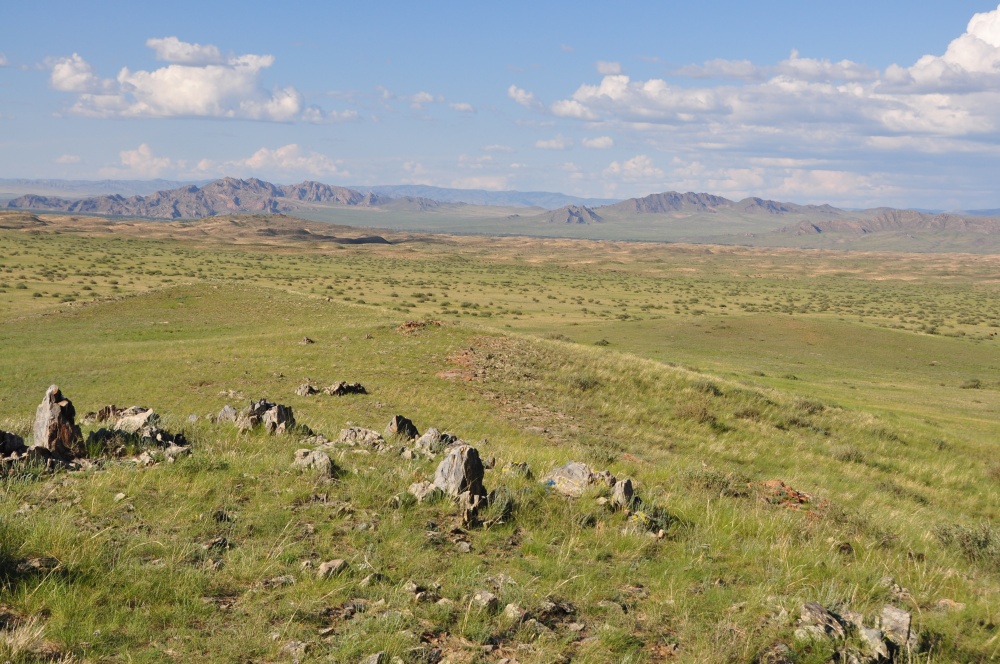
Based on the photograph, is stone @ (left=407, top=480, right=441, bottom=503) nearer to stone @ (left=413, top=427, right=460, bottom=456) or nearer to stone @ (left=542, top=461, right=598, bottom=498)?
stone @ (left=542, top=461, right=598, bottom=498)

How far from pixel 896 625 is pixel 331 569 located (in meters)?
4.92

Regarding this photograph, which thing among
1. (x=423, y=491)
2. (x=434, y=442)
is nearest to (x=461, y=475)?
(x=423, y=491)

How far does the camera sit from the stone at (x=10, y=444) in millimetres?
7934

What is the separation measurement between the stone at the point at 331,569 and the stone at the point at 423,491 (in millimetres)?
1771

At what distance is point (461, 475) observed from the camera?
8234 millimetres

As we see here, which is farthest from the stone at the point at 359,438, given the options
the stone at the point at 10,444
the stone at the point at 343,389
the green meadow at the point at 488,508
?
the stone at the point at 343,389

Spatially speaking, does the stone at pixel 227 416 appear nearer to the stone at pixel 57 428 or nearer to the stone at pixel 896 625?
the stone at pixel 57 428

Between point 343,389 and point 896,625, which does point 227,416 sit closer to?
point 343,389

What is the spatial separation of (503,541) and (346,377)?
16132 mm

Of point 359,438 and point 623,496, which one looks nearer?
point 623,496

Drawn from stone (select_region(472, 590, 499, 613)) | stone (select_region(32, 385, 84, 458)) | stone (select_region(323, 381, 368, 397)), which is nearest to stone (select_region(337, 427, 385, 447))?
stone (select_region(32, 385, 84, 458))

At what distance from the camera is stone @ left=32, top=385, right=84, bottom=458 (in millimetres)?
8625

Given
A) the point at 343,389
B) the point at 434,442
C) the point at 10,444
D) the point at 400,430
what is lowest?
the point at 343,389

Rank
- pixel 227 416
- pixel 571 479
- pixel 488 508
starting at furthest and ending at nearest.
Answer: pixel 227 416 < pixel 571 479 < pixel 488 508
